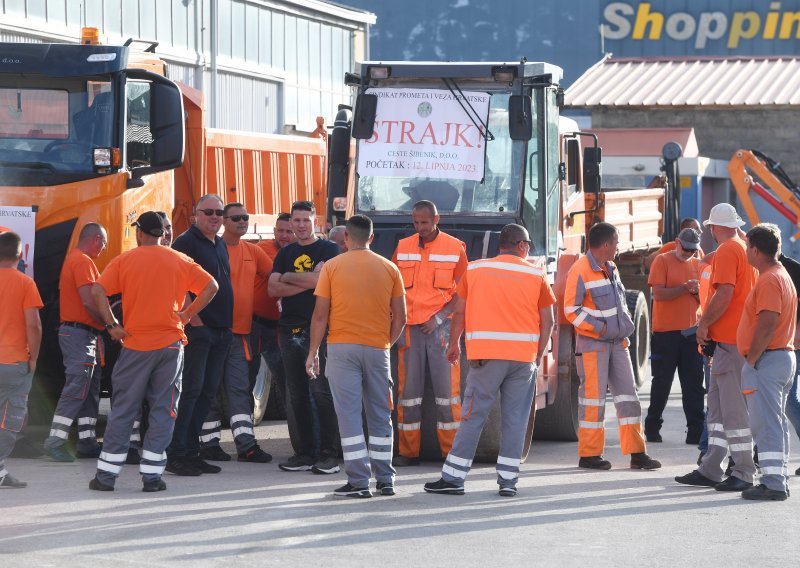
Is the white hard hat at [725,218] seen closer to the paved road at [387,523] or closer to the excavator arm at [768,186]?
the paved road at [387,523]

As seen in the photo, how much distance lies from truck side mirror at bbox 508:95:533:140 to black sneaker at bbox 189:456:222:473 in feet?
11.5

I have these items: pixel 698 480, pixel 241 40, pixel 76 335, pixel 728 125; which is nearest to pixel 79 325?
pixel 76 335

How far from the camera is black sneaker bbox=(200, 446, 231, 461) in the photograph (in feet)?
36.9

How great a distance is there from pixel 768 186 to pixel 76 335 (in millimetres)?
17293

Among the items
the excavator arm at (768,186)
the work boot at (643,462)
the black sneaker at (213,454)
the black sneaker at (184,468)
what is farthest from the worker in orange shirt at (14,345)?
the excavator arm at (768,186)

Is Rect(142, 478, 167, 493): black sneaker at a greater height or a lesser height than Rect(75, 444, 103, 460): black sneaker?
greater

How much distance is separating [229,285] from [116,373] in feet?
4.12

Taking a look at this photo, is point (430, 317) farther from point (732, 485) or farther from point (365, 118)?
point (732, 485)

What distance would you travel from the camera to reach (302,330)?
1066cm

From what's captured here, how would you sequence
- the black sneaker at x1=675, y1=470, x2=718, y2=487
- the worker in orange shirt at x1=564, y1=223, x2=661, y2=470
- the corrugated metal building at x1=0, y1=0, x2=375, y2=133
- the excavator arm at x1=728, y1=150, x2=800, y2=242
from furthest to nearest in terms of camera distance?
the corrugated metal building at x1=0, y1=0, x2=375, y2=133, the excavator arm at x1=728, y1=150, x2=800, y2=242, the worker in orange shirt at x1=564, y1=223, x2=661, y2=470, the black sneaker at x1=675, y1=470, x2=718, y2=487

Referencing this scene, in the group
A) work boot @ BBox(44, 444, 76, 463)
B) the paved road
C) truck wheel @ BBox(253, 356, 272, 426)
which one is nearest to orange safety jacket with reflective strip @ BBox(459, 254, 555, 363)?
the paved road

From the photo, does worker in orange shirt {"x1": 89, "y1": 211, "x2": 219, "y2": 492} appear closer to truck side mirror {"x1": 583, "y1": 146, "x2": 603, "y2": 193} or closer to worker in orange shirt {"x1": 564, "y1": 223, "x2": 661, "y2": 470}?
worker in orange shirt {"x1": 564, "y1": 223, "x2": 661, "y2": 470}

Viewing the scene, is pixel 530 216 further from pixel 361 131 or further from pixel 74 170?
pixel 74 170

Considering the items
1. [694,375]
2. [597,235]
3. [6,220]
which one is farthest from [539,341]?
[6,220]
